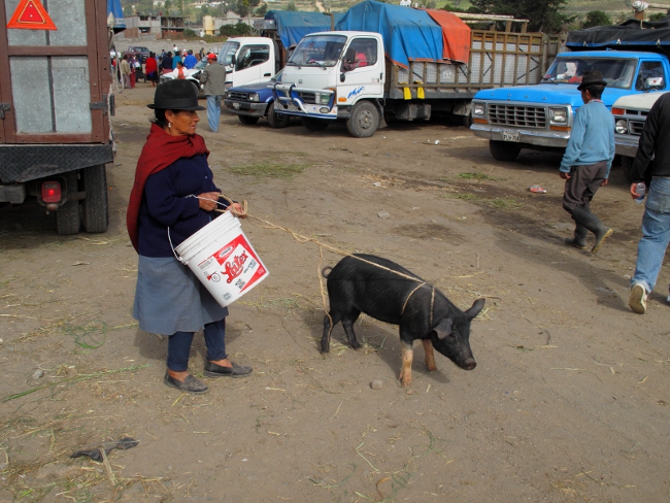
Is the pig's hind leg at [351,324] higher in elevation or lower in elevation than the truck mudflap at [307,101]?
lower

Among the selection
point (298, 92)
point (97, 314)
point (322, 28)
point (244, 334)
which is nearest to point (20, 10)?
point (97, 314)

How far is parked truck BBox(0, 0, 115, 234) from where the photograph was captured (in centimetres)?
546

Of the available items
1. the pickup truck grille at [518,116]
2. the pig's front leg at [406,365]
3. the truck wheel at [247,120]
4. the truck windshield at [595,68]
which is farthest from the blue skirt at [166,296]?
the truck wheel at [247,120]

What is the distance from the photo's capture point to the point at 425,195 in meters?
9.30

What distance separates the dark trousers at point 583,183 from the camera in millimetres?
6590

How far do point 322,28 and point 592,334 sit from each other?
17785mm

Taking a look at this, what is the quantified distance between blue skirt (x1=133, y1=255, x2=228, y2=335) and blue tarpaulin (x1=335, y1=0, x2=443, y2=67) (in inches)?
503

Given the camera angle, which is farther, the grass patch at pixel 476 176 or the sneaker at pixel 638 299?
the grass patch at pixel 476 176

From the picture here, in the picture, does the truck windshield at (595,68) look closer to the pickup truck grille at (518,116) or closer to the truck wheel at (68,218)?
the pickup truck grille at (518,116)

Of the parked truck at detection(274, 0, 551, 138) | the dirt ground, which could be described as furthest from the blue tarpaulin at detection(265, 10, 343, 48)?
the dirt ground

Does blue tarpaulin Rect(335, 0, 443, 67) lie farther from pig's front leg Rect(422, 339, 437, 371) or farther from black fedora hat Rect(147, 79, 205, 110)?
black fedora hat Rect(147, 79, 205, 110)

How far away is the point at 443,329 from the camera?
3.56 m

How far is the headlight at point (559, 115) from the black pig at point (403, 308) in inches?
303

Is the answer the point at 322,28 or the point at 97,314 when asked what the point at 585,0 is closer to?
the point at 322,28
